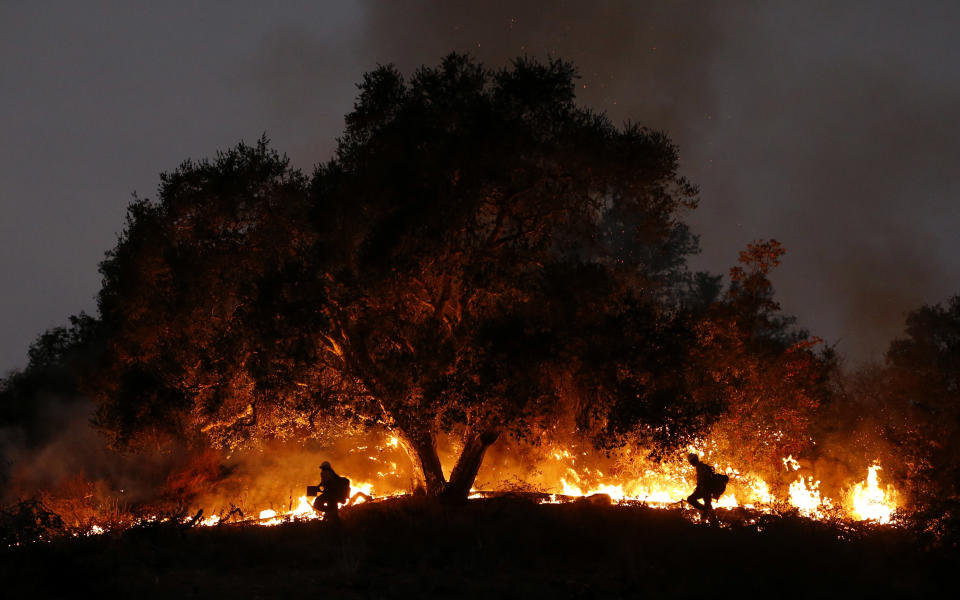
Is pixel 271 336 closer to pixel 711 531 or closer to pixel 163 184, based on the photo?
pixel 163 184

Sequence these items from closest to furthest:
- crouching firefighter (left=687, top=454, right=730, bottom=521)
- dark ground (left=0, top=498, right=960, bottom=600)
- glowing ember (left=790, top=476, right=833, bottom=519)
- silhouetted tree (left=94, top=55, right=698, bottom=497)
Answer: dark ground (left=0, top=498, right=960, bottom=600)
silhouetted tree (left=94, top=55, right=698, bottom=497)
crouching firefighter (left=687, top=454, right=730, bottom=521)
glowing ember (left=790, top=476, right=833, bottom=519)

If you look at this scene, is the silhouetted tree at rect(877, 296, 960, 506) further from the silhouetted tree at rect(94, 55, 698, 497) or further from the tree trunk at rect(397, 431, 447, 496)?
the tree trunk at rect(397, 431, 447, 496)

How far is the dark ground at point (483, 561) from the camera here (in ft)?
34.2

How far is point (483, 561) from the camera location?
12.6 meters

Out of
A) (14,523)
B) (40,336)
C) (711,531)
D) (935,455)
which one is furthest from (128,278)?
(40,336)

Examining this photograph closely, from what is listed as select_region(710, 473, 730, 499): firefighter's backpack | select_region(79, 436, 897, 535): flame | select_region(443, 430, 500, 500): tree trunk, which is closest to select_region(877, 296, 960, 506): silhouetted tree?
select_region(79, 436, 897, 535): flame

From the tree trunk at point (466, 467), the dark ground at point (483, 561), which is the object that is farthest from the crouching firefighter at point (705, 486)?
the tree trunk at point (466, 467)

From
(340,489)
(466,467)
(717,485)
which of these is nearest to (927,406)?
(717,485)

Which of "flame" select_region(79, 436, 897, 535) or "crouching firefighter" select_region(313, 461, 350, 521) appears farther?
"flame" select_region(79, 436, 897, 535)

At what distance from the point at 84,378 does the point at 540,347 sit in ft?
39.0

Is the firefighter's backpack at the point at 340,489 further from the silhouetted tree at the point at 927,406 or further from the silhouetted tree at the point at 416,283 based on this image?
the silhouetted tree at the point at 927,406

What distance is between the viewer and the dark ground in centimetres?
1042

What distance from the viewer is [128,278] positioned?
18969mm

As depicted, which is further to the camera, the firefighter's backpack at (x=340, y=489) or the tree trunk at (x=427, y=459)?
the tree trunk at (x=427, y=459)
